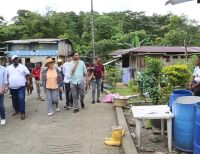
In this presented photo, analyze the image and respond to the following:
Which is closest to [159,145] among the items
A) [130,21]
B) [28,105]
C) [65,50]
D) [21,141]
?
[21,141]

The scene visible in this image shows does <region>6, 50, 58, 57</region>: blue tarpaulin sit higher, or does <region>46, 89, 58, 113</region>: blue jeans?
<region>6, 50, 58, 57</region>: blue tarpaulin

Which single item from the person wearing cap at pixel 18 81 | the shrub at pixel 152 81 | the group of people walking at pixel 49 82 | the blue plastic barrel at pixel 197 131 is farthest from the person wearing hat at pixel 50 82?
the blue plastic barrel at pixel 197 131

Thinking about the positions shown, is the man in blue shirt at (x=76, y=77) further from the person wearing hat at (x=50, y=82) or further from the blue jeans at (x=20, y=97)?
the blue jeans at (x=20, y=97)

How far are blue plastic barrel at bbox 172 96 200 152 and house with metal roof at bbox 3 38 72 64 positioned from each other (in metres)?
44.7

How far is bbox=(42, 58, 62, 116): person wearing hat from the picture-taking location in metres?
10.3

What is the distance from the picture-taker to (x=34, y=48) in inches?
2037

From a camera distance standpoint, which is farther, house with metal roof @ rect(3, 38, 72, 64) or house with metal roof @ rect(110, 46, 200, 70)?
house with metal roof @ rect(3, 38, 72, 64)

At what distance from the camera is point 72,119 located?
953 cm

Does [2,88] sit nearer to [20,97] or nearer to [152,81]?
[20,97]

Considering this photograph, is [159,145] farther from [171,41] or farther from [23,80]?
[171,41]

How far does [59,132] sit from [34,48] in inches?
1763

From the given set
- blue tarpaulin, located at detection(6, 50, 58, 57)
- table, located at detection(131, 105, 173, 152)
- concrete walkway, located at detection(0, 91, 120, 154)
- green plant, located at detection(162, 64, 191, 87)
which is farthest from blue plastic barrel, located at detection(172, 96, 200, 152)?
blue tarpaulin, located at detection(6, 50, 58, 57)

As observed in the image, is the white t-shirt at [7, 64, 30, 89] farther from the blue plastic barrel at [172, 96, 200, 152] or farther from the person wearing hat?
the blue plastic barrel at [172, 96, 200, 152]

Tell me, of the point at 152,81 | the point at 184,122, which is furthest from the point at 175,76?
the point at 184,122
